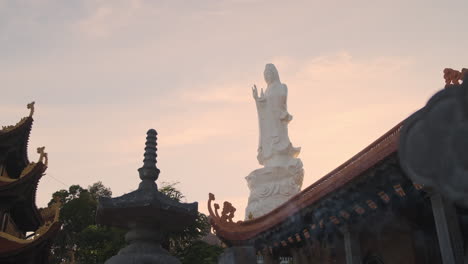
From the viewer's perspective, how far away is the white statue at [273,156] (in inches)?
925

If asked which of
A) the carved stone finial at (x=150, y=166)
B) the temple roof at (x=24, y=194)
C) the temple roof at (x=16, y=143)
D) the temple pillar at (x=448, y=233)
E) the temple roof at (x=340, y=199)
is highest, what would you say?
the temple roof at (x=16, y=143)

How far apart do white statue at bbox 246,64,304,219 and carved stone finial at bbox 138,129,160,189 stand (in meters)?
16.0

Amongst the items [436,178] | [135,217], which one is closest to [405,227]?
[135,217]

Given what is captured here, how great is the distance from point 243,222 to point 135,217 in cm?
310

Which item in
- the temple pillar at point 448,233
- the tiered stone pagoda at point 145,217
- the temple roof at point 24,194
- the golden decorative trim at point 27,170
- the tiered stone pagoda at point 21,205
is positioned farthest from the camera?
the golden decorative trim at point 27,170

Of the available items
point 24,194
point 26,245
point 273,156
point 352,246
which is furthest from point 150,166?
point 273,156

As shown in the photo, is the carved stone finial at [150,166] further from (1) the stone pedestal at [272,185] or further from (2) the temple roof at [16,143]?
(1) the stone pedestal at [272,185]

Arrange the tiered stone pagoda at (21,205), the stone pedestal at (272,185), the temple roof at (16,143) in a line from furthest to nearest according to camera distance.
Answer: the stone pedestal at (272,185), the temple roof at (16,143), the tiered stone pagoda at (21,205)

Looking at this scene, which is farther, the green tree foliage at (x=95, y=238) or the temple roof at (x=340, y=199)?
the green tree foliage at (x=95, y=238)

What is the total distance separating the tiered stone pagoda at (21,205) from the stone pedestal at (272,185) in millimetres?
10547

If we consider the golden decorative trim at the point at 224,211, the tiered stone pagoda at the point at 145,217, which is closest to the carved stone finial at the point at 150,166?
the tiered stone pagoda at the point at 145,217

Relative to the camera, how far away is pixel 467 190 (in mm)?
1775

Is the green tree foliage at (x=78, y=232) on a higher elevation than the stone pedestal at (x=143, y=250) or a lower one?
higher

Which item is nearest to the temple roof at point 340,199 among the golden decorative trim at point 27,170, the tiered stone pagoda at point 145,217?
the tiered stone pagoda at point 145,217
